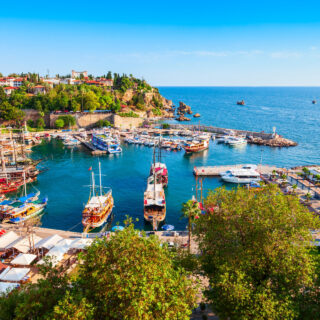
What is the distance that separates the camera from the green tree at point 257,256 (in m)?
15.4

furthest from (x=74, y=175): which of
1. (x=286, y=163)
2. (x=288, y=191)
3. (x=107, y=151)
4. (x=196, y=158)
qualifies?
(x=286, y=163)

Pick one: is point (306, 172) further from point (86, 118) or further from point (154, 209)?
point (86, 118)


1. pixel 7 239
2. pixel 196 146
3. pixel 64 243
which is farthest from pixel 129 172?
pixel 7 239

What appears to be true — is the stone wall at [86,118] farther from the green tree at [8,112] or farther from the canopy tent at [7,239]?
the canopy tent at [7,239]

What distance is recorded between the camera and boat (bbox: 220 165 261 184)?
5497 centimetres

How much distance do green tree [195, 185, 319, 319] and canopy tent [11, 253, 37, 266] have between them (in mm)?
17888

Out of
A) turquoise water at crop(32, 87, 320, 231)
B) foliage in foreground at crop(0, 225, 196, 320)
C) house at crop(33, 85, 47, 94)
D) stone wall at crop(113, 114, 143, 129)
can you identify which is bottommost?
turquoise water at crop(32, 87, 320, 231)

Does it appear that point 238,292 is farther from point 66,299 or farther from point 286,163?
point 286,163

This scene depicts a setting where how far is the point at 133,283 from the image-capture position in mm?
14008

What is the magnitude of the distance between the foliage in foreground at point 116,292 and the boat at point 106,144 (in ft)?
210

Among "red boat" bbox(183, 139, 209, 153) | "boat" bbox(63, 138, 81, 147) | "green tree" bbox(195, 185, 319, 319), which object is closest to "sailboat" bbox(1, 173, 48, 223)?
"green tree" bbox(195, 185, 319, 319)

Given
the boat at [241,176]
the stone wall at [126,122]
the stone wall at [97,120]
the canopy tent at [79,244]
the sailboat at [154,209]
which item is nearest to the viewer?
the canopy tent at [79,244]

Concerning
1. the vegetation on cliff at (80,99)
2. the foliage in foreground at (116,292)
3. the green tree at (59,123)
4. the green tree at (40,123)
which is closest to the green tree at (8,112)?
the vegetation on cliff at (80,99)

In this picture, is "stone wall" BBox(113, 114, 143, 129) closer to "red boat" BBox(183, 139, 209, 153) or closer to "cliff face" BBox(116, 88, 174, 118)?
"cliff face" BBox(116, 88, 174, 118)
